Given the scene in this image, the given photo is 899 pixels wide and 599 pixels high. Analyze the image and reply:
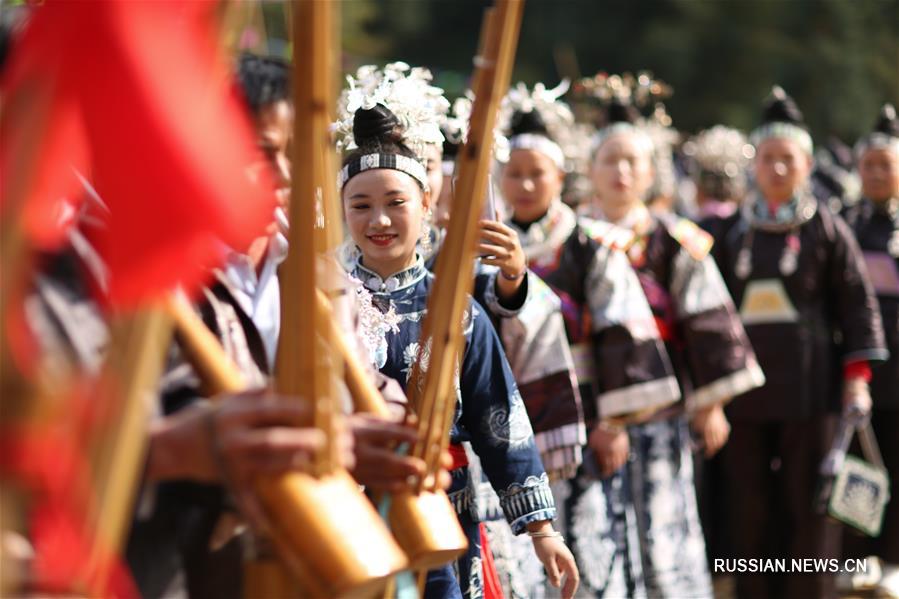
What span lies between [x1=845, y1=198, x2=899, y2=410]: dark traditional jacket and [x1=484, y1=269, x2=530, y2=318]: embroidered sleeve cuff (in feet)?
11.7

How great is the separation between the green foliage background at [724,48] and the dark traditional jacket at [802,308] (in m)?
19.1

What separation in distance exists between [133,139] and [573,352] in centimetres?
404

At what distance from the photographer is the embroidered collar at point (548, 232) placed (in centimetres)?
553

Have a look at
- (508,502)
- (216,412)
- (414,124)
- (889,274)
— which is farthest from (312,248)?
(889,274)

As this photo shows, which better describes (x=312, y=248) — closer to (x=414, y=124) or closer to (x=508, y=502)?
(x=508, y=502)

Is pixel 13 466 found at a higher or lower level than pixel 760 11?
lower

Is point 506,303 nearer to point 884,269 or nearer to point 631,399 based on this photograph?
point 631,399

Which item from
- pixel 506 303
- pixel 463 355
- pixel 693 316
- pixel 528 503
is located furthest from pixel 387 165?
pixel 693 316

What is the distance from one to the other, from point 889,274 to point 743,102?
21.0 m

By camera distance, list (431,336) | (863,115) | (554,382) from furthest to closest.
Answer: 1. (863,115)
2. (554,382)
3. (431,336)

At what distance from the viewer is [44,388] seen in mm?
1684

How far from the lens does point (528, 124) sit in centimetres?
585

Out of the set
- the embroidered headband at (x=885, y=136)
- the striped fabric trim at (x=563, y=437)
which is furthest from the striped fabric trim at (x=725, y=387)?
the embroidered headband at (x=885, y=136)

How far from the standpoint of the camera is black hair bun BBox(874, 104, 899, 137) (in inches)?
320
